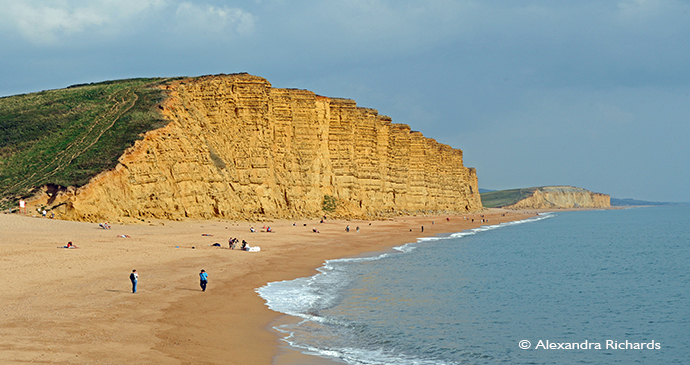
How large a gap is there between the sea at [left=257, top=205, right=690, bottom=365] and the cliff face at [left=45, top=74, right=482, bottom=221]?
2036cm

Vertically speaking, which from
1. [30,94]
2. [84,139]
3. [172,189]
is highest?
[30,94]

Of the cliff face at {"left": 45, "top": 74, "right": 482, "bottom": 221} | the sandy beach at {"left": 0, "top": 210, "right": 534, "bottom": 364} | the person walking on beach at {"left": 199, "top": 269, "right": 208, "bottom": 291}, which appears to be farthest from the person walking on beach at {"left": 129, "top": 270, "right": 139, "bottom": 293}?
the cliff face at {"left": 45, "top": 74, "right": 482, "bottom": 221}

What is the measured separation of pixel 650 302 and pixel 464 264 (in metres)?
11.5

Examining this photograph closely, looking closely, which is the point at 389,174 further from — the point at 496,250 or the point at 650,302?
the point at 650,302

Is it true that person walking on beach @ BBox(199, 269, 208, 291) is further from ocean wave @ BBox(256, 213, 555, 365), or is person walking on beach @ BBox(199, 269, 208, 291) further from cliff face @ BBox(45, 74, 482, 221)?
cliff face @ BBox(45, 74, 482, 221)

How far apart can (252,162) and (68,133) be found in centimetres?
1724

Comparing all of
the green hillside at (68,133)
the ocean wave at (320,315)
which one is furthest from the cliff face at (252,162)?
the ocean wave at (320,315)

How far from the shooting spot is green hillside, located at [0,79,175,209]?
40.0 meters

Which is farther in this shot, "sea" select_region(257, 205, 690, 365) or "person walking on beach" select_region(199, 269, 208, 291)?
"person walking on beach" select_region(199, 269, 208, 291)

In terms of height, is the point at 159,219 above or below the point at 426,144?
below

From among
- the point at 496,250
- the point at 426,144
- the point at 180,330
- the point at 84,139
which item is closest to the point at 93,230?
the point at 84,139

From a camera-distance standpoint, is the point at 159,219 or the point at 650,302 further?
the point at 159,219

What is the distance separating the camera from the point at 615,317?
55.7 feet

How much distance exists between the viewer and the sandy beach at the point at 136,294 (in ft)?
36.8
